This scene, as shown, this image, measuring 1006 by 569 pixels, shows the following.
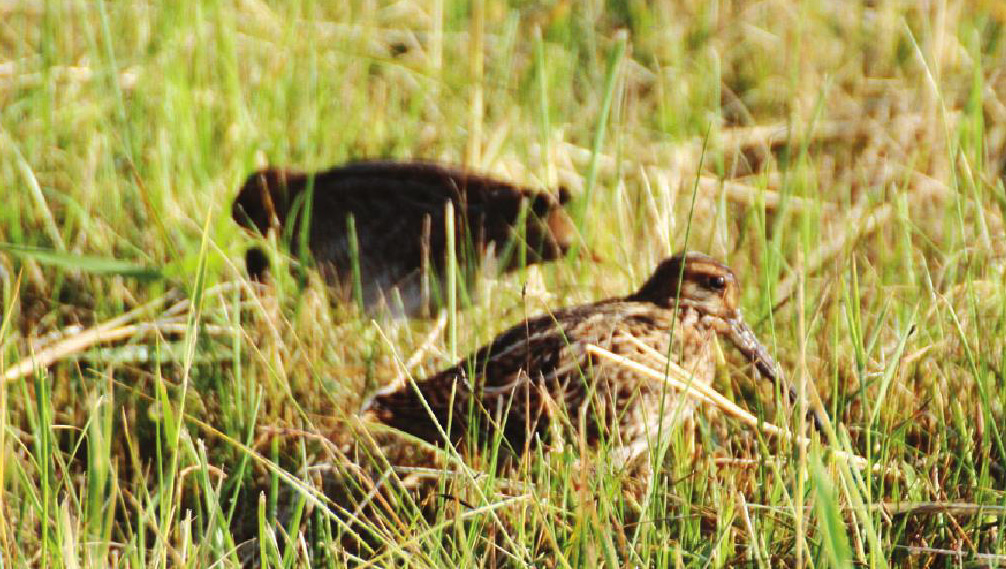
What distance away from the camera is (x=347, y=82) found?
473 cm

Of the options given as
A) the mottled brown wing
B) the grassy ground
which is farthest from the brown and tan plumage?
the grassy ground

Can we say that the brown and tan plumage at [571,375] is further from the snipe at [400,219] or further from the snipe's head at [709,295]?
the snipe at [400,219]

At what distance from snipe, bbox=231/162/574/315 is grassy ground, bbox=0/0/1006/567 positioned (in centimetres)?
12

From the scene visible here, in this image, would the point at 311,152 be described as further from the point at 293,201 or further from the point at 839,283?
the point at 839,283

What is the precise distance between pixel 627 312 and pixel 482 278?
25.4 inches

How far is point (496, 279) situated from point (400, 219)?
1.34 ft

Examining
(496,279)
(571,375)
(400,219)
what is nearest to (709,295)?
(571,375)

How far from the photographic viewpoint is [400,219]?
3797mm

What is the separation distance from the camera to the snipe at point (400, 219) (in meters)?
3.61

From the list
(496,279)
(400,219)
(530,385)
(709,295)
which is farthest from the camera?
(400,219)

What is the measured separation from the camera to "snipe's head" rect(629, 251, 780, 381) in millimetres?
2957

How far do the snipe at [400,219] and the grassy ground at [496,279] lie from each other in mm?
116

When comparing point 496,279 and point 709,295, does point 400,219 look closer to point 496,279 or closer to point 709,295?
point 496,279

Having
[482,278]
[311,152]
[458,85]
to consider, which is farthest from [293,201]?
[458,85]
